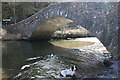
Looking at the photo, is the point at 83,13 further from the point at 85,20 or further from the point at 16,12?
the point at 16,12

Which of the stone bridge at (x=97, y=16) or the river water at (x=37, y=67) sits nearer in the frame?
the river water at (x=37, y=67)

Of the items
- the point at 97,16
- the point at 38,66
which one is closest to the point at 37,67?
the point at 38,66

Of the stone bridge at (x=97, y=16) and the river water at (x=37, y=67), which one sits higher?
the stone bridge at (x=97, y=16)

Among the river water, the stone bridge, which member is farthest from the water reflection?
the stone bridge

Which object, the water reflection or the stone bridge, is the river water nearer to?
the water reflection

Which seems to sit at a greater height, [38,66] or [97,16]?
[97,16]

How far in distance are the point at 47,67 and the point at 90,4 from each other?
5.14m

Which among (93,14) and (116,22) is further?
(93,14)

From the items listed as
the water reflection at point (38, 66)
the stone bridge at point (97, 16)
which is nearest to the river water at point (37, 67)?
the water reflection at point (38, 66)

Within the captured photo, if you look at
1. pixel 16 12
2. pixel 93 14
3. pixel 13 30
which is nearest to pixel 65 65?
pixel 93 14

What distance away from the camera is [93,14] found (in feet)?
43.1

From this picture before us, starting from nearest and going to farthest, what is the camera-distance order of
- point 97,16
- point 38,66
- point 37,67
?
point 37,67 < point 38,66 < point 97,16

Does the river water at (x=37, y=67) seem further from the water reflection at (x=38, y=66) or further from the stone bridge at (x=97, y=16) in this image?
the stone bridge at (x=97, y=16)

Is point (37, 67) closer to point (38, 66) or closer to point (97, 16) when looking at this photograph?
point (38, 66)
